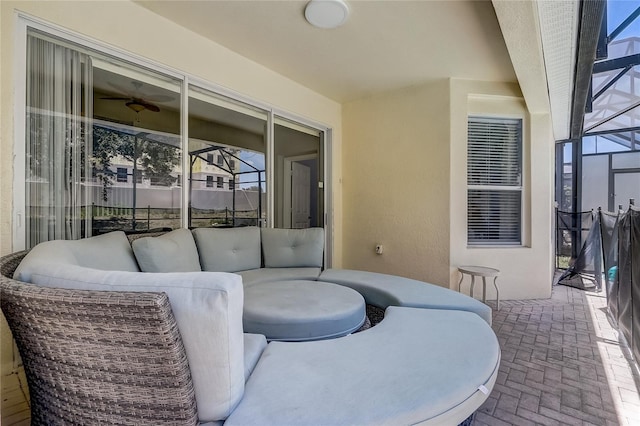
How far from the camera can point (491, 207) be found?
154 inches

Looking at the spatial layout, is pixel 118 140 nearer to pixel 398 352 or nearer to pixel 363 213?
pixel 398 352

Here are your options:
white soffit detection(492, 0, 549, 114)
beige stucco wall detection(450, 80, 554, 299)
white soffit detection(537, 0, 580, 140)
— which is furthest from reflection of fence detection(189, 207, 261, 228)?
white soffit detection(537, 0, 580, 140)

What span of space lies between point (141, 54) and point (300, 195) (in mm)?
2468

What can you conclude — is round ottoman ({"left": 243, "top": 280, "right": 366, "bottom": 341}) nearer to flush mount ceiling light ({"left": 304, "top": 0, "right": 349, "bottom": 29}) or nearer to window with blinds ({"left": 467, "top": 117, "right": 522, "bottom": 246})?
flush mount ceiling light ({"left": 304, "top": 0, "right": 349, "bottom": 29})

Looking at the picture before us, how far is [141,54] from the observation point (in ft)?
8.11

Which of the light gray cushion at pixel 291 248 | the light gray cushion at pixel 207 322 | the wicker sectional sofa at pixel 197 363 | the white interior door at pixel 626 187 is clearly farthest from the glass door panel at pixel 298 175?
the white interior door at pixel 626 187

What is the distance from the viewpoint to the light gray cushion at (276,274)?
106 inches

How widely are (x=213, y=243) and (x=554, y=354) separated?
9.70ft

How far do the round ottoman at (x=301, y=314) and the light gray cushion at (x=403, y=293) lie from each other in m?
0.25

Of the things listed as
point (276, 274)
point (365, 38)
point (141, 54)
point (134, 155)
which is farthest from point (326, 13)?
point (276, 274)

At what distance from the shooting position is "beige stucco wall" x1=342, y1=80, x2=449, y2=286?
3779 millimetres

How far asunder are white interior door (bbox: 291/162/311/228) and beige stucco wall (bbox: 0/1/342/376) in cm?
76

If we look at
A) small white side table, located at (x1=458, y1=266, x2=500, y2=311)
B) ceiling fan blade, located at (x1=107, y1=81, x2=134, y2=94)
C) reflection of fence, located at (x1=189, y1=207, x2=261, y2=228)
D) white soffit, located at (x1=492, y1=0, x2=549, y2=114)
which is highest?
white soffit, located at (x1=492, y1=0, x2=549, y2=114)

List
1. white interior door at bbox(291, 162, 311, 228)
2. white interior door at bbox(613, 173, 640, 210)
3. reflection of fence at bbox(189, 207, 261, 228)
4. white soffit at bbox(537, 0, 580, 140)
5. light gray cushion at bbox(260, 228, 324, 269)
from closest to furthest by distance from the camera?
1. white soffit at bbox(537, 0, 580, 140)
2. reflection of fence at bbox(189, 207, 261, 228)
3. light gray cushion at bbox(260, 228, 324, 269)
4. white interior door at bbox(291, 162, 311, 228)
5. white interior door at bbox(613, 173, 640, 210)
